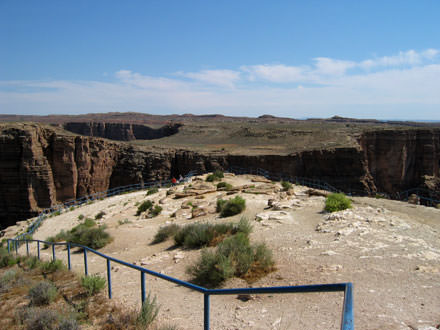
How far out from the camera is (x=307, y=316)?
4426mm

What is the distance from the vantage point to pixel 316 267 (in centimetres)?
655

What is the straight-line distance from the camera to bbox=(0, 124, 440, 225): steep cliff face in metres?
28.4

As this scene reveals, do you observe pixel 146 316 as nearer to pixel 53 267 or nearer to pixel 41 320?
pixel 41 320

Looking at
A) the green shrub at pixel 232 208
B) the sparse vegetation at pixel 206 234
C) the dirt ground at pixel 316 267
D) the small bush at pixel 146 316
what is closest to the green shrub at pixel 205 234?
the sparse vegetation at pixel 206 234

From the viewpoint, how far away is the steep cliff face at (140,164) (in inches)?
1119

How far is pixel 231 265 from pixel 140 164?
103 ft

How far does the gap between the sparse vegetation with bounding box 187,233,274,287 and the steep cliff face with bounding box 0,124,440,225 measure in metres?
26.7

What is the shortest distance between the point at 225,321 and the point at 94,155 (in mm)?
31838

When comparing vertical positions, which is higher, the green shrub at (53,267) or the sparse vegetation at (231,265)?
the sparse vegetation at (231,265)

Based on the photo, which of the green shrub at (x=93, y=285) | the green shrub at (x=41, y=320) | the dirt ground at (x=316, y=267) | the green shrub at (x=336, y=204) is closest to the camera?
the dirt ground at (x=316, y=267)

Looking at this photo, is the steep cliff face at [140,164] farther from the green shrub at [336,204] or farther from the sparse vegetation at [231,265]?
the sparse vegetation at [231,265]

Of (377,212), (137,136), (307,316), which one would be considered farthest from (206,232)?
(137,136)

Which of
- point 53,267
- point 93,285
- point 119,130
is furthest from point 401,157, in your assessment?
point 119,130

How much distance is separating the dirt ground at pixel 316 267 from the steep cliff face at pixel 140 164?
62.9ft
